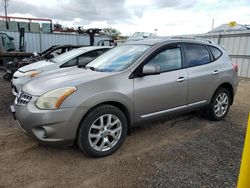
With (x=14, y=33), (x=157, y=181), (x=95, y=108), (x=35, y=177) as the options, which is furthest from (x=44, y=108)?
(x=14, y=33)

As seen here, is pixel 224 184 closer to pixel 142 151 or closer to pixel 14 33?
pixel 142 151

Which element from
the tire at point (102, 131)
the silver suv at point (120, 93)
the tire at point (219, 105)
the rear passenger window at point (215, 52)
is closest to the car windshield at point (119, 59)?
the silver suv at point (120, 93)

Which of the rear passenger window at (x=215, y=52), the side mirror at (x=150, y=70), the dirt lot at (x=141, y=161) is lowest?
the dirt lot at (x=141, y=161)

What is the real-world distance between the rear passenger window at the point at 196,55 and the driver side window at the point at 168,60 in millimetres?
215

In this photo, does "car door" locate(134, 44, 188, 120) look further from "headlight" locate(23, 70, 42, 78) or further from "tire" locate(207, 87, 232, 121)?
"headlight" locate(23, 70, 42, 78)

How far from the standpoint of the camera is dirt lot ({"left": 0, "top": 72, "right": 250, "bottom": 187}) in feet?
8.43

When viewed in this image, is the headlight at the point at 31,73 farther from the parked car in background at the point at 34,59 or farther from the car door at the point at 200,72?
the car door at the point at 200,72

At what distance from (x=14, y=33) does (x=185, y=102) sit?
15921mm

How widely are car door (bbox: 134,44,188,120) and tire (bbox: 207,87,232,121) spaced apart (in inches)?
33.6

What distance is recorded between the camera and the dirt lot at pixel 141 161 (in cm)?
257

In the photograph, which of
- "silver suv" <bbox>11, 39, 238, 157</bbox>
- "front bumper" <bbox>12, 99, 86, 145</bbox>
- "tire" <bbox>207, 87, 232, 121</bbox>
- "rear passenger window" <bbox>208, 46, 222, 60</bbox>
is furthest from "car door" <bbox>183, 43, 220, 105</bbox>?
"front bumper" <bbox>12, 99, 86, 145</bbox>

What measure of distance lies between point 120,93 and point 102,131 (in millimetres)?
576

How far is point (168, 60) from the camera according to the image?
363cm

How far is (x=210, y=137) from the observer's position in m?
3.74
